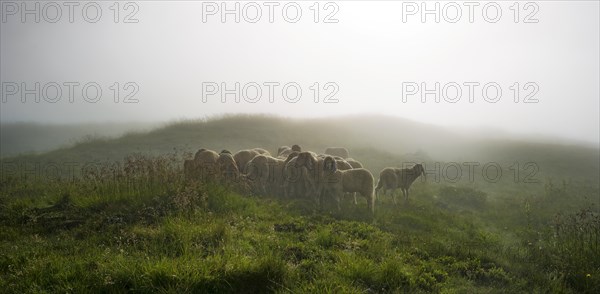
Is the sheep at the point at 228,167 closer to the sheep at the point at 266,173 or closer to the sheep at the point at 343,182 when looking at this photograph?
the sheep at the point at 266,173

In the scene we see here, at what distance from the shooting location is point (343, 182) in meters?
15.4

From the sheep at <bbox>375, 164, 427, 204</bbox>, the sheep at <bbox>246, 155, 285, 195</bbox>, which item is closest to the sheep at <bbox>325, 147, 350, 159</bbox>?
the sheep at <bbox>375, 164, 427, 204</bbox>

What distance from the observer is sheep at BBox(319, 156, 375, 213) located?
1496 cm

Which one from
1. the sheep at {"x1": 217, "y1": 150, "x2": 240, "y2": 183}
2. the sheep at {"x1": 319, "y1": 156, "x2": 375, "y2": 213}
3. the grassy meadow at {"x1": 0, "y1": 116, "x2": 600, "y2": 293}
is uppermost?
the sheep at {"x1": 217, "y1": 150, "x2": 240, "y2": 183}

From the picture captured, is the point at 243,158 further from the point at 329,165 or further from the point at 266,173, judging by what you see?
the point at 329,165

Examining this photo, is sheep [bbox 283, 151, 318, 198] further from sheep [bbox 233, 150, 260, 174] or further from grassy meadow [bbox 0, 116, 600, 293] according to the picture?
sheep [bbox 233, 150, 260, 174]

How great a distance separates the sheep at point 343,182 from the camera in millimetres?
14961

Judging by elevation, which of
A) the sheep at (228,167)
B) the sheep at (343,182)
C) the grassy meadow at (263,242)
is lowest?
the grassy meadow at (263,242)

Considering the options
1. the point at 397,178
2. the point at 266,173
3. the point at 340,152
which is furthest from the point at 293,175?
the point at 340,152

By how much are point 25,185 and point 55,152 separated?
47.5 ft

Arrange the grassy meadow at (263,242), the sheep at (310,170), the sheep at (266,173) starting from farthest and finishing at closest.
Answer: the sheep at (266,173), the sheep at (310,170), the grassy meadow at (263,242)

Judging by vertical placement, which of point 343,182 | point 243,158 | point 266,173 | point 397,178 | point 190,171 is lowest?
point 397,178

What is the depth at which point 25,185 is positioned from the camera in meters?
15.0

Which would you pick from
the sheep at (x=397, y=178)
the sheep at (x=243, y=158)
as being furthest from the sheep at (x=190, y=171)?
the sheep at (x=397, y=178)
